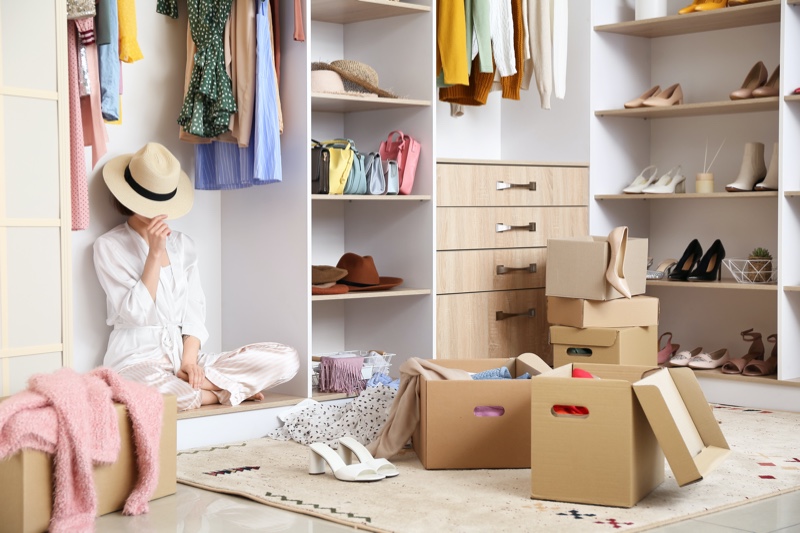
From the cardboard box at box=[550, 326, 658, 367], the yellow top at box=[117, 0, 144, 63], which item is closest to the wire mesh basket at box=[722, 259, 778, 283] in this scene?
the cardboard box at box=[550, 326, 658, 367]

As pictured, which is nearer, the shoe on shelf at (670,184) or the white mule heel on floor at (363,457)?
the white mule heel on floor at (363,457)

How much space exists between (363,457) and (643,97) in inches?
102

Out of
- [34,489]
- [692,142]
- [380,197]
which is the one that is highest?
[692,142]

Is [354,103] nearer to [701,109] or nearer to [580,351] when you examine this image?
[580,351]

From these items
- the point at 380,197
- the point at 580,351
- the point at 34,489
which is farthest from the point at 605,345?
the point at 34,489

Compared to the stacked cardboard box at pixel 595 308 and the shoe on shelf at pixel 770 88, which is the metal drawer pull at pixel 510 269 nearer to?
the stacked cardboard box at pixel 595 308

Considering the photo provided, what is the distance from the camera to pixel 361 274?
4430mm

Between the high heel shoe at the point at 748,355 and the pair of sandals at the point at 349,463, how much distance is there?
6.46ft

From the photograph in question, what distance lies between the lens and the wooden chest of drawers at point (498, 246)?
461 cm

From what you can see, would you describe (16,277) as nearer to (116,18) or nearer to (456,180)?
(116,18)

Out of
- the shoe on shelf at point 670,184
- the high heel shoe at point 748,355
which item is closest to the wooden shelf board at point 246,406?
the high heel shoe at point 748,355

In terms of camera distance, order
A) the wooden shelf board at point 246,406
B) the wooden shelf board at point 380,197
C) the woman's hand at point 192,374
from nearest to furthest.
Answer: the wooden shelf board at point 246,406 < the woman's hand at point 192,374 < the wooden shelf board at point 380,197

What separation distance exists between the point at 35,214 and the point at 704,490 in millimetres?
2097

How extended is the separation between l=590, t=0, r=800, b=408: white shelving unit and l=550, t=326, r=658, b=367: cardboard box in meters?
0.35
